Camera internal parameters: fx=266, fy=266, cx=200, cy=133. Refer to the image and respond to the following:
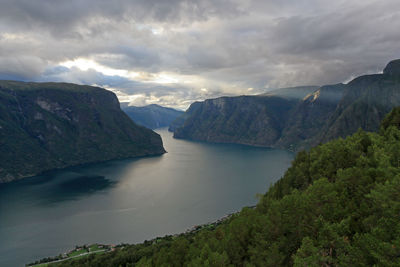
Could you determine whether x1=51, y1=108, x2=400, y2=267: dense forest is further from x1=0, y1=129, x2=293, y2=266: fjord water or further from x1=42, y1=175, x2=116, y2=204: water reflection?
x1=42, y1=175, x2=116, y2=204: water reflection

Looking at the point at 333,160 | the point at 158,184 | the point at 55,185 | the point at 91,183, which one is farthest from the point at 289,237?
the point at 55,185

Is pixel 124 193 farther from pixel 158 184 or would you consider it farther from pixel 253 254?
pixel 253 254

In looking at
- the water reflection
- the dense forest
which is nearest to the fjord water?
the water reflection

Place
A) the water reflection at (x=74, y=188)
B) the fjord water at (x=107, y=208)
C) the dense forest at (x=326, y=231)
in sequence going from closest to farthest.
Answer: the dense forest at (x=326, y=231) < the fjord water at (x=107, y=208) < the water reflection at (x=74, y=188)

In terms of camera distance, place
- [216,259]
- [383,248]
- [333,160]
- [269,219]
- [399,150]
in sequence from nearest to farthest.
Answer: [383,248]
[216,259]
[269,219]
[399,150]
[333,160]

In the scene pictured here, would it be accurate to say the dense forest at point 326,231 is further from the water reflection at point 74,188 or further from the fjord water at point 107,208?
the water reflection at point 74,188

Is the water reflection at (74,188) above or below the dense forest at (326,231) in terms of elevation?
below

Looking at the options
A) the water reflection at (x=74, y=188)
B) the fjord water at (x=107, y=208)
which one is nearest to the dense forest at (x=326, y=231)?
the fjord water at (x=107, y=208)

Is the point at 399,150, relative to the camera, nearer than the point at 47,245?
Yes
